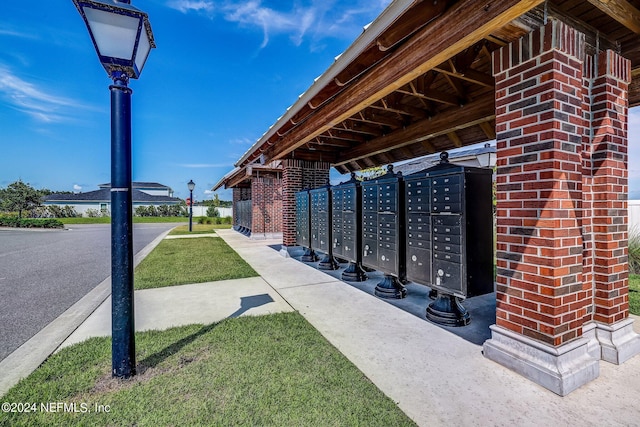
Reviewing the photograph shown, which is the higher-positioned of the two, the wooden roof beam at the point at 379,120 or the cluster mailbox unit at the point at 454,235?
the wooden roof beam at the point at 379,120

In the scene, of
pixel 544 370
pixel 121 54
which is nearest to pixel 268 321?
pixel 544 370

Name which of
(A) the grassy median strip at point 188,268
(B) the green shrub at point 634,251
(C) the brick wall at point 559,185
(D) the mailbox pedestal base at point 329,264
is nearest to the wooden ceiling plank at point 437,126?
(C) the brick wall at point 559,185

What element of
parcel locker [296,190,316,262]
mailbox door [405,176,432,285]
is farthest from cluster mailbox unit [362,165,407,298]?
parcel locker [296,190,316,262]

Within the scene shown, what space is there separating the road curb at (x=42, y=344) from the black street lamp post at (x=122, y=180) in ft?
2.70

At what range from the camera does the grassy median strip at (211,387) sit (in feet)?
5.94

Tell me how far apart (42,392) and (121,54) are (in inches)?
98.5

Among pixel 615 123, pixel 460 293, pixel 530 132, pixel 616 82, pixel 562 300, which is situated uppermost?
pixel 616 82

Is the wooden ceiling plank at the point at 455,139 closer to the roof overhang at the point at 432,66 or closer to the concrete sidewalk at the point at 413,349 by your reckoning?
the roof overhang at the point at 432,66

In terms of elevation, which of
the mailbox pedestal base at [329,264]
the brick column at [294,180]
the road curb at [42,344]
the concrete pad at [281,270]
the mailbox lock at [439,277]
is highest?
→ the brick column at [294,180]

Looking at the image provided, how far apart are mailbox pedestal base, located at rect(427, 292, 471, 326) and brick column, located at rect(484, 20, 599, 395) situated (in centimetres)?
80

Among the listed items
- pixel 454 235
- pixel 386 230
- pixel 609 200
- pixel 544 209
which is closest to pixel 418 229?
pixel 454 235

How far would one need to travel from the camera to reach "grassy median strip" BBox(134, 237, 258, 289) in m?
5.35

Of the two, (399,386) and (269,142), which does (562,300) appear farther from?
(269,142)

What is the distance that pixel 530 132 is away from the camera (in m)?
2.25
